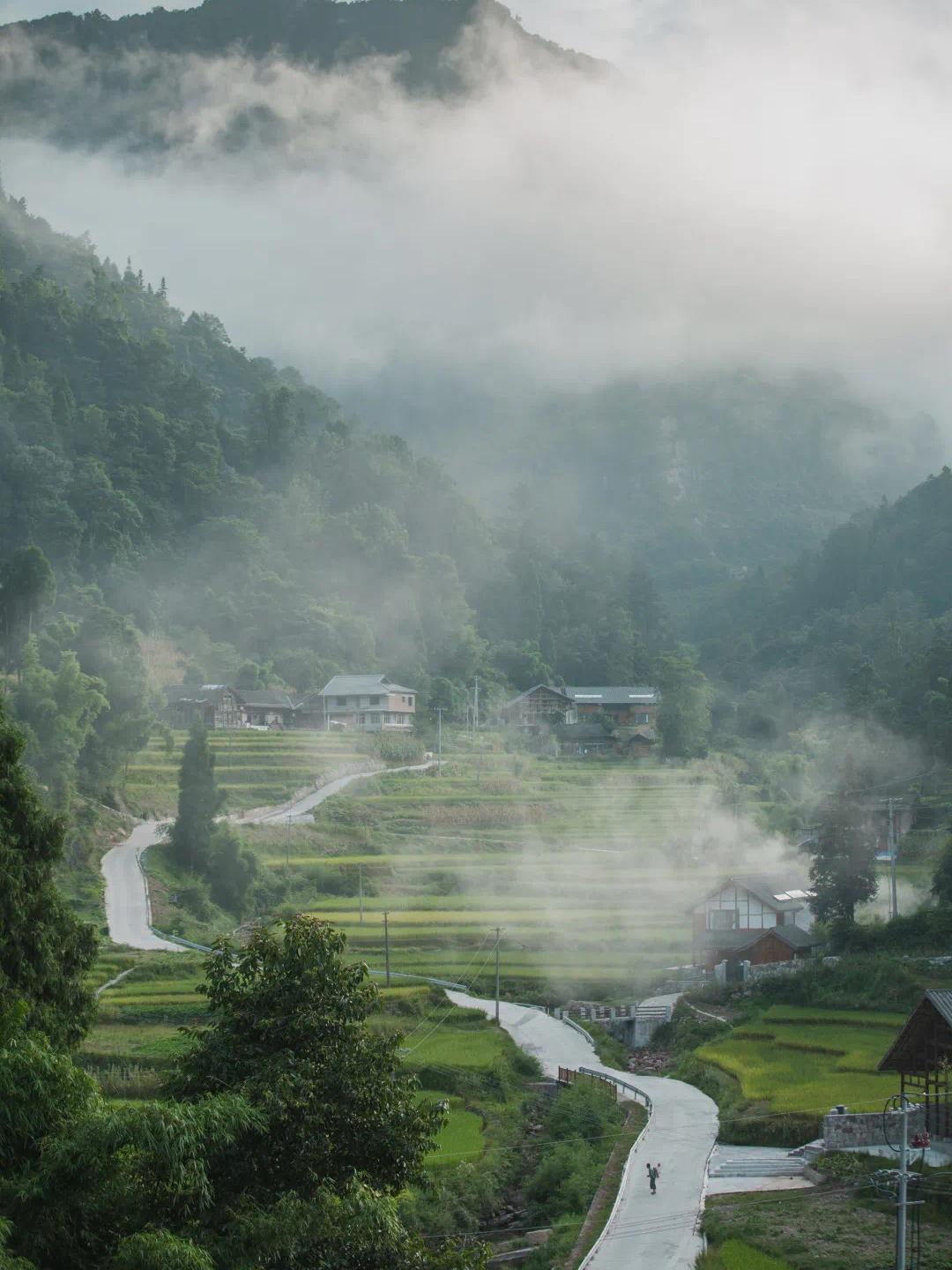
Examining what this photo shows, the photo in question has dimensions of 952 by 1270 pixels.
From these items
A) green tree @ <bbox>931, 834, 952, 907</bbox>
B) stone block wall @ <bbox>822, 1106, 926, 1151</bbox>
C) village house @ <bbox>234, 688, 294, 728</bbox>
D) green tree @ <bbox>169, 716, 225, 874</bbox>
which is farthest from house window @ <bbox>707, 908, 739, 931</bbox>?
village house @ <bbox>234, 688, 294, 728</bbox>

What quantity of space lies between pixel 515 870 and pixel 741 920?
9.88 meters

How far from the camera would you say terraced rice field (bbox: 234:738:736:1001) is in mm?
39969

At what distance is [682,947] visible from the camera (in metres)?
42.2

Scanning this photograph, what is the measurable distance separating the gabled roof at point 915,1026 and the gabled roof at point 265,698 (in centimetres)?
4995

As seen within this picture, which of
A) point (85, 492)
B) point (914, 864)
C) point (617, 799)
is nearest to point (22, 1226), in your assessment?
point (914, 864)

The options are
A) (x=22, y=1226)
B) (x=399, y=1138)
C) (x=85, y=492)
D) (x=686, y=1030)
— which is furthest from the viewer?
(x=85, y=492)

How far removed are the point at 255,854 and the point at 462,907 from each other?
6962mm

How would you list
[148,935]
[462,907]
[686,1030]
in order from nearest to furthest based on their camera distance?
[686,1030], [148,935], [462,907]

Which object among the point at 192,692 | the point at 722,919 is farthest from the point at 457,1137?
the point at 192,692

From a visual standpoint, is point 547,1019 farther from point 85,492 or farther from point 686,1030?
point 85,492

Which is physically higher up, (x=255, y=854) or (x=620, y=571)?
(x=620, y=571)

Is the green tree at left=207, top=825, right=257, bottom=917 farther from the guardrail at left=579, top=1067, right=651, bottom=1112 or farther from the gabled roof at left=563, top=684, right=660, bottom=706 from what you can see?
the gabled roof at left=563, top=684, right=660, bottom=706

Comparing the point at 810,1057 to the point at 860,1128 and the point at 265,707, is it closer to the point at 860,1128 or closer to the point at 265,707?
the point at 860,1128

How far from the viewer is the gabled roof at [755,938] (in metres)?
38.4
